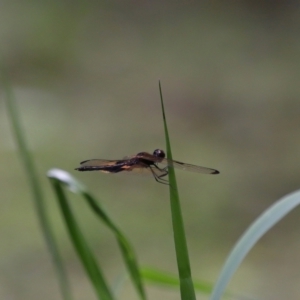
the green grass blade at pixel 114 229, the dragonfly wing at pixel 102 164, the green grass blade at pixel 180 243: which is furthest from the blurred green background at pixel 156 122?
the green grass blade at pixel 180 243

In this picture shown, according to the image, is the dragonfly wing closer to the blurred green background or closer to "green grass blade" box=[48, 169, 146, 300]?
"green grass blade" box=[48, 169, 146, 300]

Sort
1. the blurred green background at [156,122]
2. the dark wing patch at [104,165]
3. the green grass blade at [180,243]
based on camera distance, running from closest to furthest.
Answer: the green grass blade at [180,243]
the dark wing patch at [104,165]
the blurred green background at [156,122]

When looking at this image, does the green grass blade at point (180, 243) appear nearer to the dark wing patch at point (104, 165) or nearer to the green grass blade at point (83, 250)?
the green grass blade at point (83, 250)

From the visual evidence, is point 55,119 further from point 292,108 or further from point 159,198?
point 292,108

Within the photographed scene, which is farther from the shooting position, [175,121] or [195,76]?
[195,76]

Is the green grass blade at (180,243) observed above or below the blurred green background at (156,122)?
above

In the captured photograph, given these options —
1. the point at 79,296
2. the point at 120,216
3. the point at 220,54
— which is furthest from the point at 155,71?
the point at 79,296

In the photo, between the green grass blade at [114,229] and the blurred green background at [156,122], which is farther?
the blurred green background at [156,122]

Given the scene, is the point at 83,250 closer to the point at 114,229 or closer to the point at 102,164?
the point at 114,229
